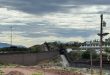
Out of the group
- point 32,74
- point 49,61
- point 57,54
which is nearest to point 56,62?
point 49,61

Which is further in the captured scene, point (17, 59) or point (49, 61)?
point (49, 61)

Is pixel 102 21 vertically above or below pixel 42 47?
above

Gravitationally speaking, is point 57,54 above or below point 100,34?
below

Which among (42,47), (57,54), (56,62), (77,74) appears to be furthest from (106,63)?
(42,47)

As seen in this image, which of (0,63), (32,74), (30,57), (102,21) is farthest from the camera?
(30,57)

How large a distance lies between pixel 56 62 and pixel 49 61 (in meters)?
2.70

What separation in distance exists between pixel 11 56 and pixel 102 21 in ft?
229

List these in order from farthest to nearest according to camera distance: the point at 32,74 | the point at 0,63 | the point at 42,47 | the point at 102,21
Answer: the point at 42,47 < the point at 0,63 < the point at 32,74 < the point at 102,21

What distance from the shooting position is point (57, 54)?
6176 inches

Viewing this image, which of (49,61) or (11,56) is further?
(49,61)

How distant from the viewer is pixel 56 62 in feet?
474

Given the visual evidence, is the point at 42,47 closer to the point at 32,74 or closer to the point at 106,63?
the point at 106,63

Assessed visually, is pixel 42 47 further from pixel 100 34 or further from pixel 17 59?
pixel 100 34

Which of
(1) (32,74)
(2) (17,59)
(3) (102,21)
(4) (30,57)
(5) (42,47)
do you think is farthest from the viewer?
(5) (42,47)
